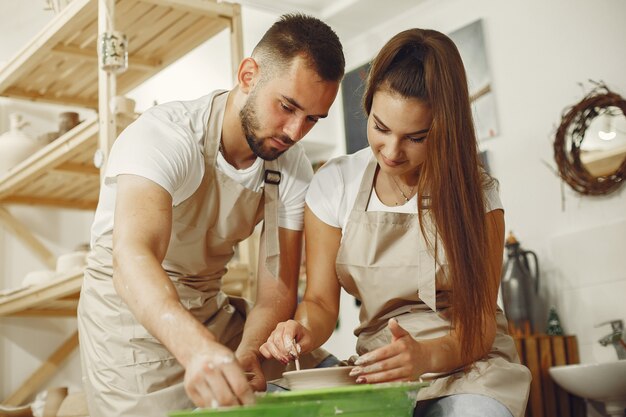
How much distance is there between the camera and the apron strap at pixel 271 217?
83.0 inches

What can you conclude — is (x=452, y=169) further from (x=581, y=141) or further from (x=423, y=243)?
(x=581, y=141)

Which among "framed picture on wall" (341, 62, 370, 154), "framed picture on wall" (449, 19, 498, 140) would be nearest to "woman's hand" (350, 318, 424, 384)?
"framed picture on wall" (449, 19, 498, 140)

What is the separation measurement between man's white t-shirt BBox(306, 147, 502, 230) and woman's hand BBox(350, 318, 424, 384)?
1.63 feet

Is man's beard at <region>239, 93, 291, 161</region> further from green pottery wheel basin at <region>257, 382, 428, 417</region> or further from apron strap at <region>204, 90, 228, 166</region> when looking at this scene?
green pottery wheel basin at <region>257, 382, 428, 417</region>

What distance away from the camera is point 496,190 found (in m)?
1.99

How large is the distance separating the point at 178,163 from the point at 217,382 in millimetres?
760

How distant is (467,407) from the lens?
1.65 metres

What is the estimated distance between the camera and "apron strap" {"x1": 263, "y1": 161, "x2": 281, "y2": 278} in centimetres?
211

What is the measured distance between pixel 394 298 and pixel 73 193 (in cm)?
286

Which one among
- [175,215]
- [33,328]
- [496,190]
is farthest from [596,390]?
[33,328]

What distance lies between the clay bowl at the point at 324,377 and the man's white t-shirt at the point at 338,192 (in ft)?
1.76

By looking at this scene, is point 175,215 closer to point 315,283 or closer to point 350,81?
point 315,283

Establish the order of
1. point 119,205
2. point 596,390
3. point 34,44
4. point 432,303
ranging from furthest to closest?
point 596,390 → point 34,44 → point 432,303 → point 119,205

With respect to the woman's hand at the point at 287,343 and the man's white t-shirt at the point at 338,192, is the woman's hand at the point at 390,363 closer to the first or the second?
the woman's hand at the point at 287,343
